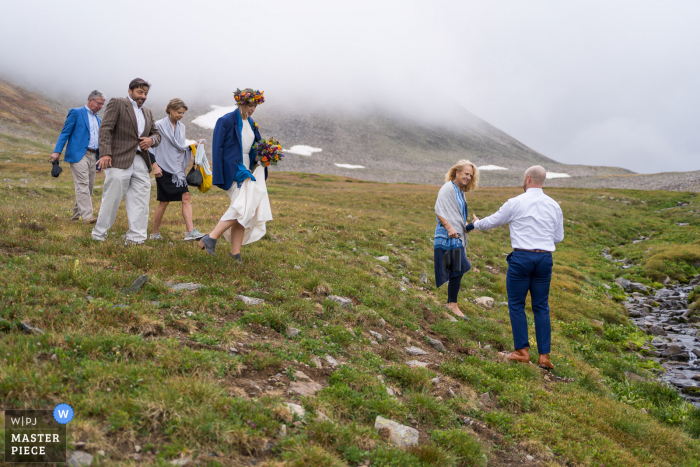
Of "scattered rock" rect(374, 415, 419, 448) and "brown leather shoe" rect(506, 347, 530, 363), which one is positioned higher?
"scattered rock" rect(374, 415, 419, 448)

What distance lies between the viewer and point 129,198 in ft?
31.3

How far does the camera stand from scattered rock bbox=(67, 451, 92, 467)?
10.9ft

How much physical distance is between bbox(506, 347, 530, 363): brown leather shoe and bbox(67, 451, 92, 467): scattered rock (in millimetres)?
7299

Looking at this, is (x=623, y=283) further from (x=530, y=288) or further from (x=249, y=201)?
(x=249, y=201)

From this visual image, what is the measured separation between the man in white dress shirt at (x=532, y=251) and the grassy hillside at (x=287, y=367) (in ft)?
2.41

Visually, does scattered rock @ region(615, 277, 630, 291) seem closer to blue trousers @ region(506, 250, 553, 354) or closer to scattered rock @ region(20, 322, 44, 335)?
blue trousers @ region(506, 250, 553, 354)

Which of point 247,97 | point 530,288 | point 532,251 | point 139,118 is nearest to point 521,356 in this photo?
point 530,288

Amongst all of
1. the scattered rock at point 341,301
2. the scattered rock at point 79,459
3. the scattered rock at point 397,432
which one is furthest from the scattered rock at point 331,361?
the scattered rock at point 79,459

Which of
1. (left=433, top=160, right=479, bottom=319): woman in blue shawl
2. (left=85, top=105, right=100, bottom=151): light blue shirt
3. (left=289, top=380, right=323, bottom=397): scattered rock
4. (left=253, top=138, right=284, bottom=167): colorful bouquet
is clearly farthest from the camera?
(left=85, top=105, right=100, bottom=151): light blue shirt

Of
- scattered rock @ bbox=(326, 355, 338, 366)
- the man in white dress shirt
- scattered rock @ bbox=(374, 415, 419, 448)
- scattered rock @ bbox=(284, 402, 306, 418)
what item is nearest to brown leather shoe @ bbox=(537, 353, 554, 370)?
the man in white dress shirt

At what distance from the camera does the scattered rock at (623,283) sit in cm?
1784

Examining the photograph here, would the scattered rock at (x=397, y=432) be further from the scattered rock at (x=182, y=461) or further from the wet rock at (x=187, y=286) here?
the wet rock at (x=187, y=286)

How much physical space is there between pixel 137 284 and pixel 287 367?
3215 mm

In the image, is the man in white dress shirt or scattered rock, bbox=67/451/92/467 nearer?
scattered rock, bbox=67/451/92/467
